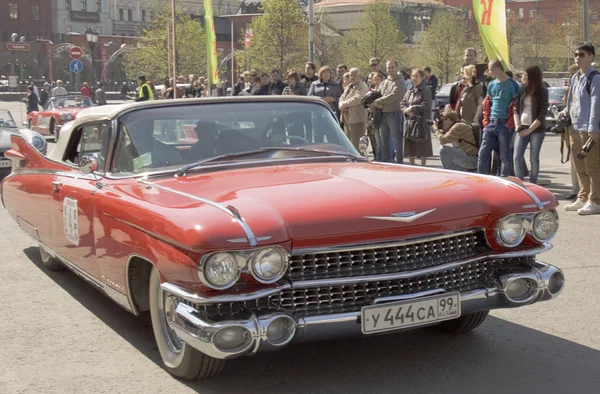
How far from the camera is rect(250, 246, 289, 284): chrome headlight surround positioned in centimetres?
421

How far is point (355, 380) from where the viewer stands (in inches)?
184

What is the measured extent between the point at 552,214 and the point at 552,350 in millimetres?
814

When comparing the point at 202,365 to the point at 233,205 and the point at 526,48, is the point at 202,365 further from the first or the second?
the point at 526,48

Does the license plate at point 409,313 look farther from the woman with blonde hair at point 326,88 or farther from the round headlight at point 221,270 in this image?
the woman with blonde hair at point 326,88

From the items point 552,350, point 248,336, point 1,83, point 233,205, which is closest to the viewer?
point 248,336

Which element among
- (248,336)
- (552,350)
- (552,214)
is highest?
(552,214)

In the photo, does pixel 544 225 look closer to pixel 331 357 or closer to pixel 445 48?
pixel 331 357

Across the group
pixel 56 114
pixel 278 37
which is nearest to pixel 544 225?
pixel 56 114

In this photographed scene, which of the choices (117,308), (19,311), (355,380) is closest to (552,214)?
(355,380)

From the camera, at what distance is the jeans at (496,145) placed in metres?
11.6

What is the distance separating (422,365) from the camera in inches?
194

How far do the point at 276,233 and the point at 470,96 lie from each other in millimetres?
9442

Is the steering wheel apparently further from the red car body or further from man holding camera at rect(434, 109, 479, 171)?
the red car body

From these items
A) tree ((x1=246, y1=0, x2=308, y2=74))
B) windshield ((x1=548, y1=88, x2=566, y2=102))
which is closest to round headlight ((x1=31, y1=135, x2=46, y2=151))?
windshield ((x1=548, y1=88, x2=566, y2=102))
